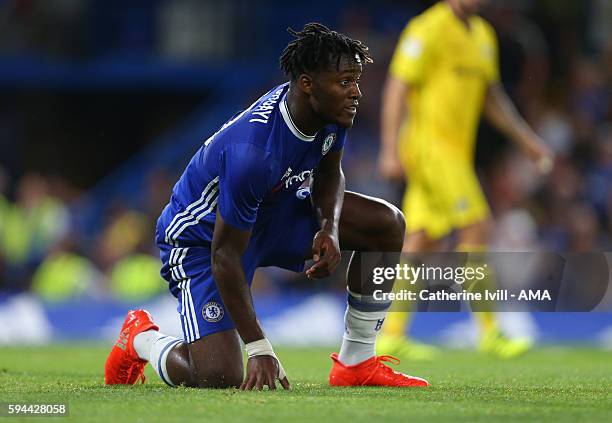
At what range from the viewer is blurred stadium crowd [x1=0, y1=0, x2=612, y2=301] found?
13391 millimetres

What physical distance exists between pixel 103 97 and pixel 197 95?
1.48 m

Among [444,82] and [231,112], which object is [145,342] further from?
[231,112]

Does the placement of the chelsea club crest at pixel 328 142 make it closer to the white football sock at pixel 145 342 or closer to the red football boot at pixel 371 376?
the red football boot at pixel 371 376

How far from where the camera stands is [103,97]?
61.4 ft

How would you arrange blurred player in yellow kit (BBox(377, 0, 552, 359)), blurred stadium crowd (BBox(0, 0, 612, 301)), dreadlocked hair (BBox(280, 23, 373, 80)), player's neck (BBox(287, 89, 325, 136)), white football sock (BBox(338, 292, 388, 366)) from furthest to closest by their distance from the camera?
1. blurred stadium crowd (BBox(0, 0, 612, 301))
2. blurred player in yellow kit (BBox(377, 0, 552, 359))
3. white football sock (BBox(338, 292, 388, 366))
4. player's neck (BBox(287, 89, 325, 136))
5. dreadlocked hair (BBox(280, 23, 373, 80))

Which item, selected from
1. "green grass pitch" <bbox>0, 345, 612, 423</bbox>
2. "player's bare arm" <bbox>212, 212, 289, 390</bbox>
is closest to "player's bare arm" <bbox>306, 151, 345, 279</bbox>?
"player's bare arm" <bbox>212, 212, 289, 390</bbox>

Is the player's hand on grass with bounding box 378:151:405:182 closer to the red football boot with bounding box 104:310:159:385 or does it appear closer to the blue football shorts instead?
the blue football shorts

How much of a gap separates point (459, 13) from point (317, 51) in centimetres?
406

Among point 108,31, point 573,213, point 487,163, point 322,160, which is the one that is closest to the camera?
Result: point 322,160

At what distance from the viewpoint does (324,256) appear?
5297 millimetres

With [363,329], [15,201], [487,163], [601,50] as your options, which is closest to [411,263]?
[363,329]

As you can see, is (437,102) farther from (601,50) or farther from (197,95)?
(197,95)

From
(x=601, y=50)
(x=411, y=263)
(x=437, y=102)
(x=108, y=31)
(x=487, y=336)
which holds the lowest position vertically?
(x=487, y=336)

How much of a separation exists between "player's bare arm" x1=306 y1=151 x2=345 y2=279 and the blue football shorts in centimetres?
15
